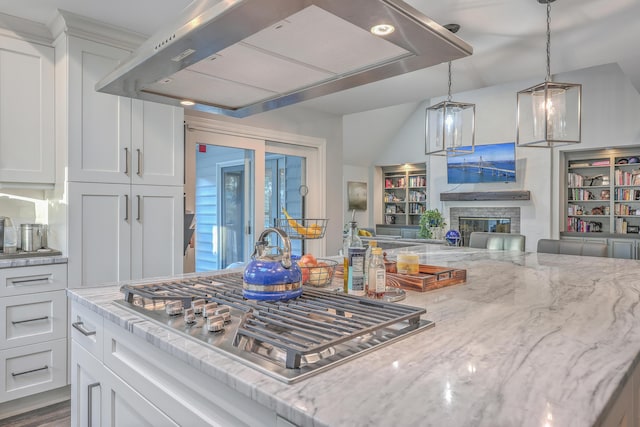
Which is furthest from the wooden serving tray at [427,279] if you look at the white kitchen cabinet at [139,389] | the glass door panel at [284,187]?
the glass door panel at [284,187]

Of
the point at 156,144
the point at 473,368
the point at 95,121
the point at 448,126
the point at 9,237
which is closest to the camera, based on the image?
the point at 473,368

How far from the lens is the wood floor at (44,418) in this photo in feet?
7.47

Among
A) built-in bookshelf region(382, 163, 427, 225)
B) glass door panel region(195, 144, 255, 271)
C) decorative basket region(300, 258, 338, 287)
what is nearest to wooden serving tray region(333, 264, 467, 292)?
decorative basket region(300, 258, 338, 287)

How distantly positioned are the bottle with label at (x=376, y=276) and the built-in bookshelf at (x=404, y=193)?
907cm

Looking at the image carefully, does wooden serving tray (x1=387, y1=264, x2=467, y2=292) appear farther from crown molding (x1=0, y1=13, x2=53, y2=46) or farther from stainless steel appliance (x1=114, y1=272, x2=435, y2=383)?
crown molding (x1=0, y1=13, x2=53, y2=46)

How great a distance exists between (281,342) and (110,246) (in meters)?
2.24

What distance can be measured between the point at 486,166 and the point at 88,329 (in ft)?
26.1

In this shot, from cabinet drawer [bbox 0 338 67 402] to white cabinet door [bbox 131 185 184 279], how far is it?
626 mm

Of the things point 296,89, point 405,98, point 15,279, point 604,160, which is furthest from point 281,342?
point 604,160

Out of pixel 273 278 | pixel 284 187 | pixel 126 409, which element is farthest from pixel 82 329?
pixel 284 187

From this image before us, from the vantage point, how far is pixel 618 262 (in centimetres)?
245

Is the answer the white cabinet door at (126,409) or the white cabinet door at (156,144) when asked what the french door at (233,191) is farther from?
the white cabinet door at (126,409)

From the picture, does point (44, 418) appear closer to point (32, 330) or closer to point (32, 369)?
point (32, 369)

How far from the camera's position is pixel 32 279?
2379 millimetres
